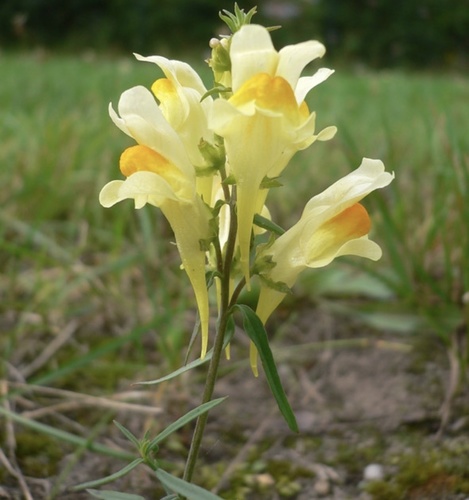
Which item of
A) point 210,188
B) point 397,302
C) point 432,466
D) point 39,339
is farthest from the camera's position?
point 397,302

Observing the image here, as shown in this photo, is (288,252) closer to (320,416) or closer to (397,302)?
(320,416)

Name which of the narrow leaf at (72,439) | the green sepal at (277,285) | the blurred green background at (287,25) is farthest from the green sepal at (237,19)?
the blurred green background at (287,25)

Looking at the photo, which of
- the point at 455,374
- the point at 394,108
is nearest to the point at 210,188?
the point at 455,374

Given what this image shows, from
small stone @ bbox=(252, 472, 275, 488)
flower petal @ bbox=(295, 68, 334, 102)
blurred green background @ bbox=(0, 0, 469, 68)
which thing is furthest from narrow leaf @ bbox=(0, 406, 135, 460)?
blurred green background @ bbox=(0, 0, 469, 68)

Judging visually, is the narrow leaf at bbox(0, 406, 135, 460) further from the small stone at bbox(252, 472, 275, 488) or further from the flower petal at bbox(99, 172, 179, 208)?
the flower petal at bbox(99, 172, 179, 208)

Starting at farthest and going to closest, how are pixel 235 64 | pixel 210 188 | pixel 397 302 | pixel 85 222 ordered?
pixel 85 222 → pixel 397 302 → pixel 210 188 → pixel 235 64

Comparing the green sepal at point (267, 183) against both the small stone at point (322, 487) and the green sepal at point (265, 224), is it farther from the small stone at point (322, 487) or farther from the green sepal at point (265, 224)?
the small stone at point (322, 487)

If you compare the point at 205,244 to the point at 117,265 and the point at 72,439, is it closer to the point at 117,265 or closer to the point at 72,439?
the point at 72,439

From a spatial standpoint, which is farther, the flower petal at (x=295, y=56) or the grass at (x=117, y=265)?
the grass at (x=117, y=265)
